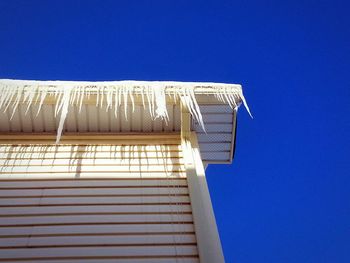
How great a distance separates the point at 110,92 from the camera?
4.21 meters

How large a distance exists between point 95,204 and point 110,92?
138cm

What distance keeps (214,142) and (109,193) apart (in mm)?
1791


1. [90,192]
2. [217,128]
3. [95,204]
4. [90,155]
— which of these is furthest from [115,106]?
[217,128]

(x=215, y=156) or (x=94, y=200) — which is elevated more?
(x=215, y=156)

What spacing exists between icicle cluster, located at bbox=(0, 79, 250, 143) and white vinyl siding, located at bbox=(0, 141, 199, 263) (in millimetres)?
525

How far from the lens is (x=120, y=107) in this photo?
4.41m

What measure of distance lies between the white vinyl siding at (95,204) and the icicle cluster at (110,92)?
525mm

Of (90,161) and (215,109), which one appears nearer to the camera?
(90,161)

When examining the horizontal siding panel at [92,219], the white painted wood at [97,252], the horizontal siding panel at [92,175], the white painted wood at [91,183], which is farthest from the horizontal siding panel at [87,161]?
the white painted wood at [97,252]

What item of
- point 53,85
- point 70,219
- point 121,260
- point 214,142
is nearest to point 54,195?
point 70,219

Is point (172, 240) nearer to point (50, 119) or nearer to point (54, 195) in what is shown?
point (54, 195)

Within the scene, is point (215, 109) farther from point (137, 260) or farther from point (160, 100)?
point (137, 260)

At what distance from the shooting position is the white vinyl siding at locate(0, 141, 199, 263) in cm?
302

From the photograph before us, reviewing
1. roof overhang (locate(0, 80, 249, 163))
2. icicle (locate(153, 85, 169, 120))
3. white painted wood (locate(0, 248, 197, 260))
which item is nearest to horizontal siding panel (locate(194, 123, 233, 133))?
roof overhang (locate(0, 80, 249, 163))
